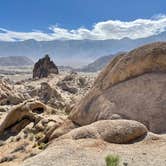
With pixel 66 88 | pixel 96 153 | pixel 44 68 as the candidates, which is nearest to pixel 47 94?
pixel 66 88

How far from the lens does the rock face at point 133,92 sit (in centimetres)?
1953

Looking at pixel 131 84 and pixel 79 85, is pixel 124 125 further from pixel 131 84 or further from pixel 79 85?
pixel 79 85

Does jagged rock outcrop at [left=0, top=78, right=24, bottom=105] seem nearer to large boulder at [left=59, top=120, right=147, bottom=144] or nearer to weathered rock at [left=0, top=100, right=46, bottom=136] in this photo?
weathered rock at [left=0, top=100, right=46, bottom=136]

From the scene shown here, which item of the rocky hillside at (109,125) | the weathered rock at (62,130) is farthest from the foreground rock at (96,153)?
the weathered rock at (62,130)

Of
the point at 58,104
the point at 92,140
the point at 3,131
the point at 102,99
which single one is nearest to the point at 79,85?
the point at 58,104

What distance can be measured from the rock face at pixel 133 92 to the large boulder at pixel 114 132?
184 centimetres

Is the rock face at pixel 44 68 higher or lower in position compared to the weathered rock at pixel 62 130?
lower

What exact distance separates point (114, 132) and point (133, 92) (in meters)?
4.73

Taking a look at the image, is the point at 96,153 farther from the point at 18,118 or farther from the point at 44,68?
the point at 44,68

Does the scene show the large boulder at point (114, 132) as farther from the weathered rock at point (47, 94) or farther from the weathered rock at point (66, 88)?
the weathered rock at point (66, 88)

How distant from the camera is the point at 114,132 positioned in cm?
1695

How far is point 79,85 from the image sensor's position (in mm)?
87188

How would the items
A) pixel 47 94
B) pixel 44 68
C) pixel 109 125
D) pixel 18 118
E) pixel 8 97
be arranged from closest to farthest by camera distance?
1. pixel 109 125
2. pixel 18 118
3. pixel 8 97
4. pixel 47 94
5. pixel 44 68

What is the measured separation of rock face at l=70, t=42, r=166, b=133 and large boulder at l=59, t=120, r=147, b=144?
184cm
